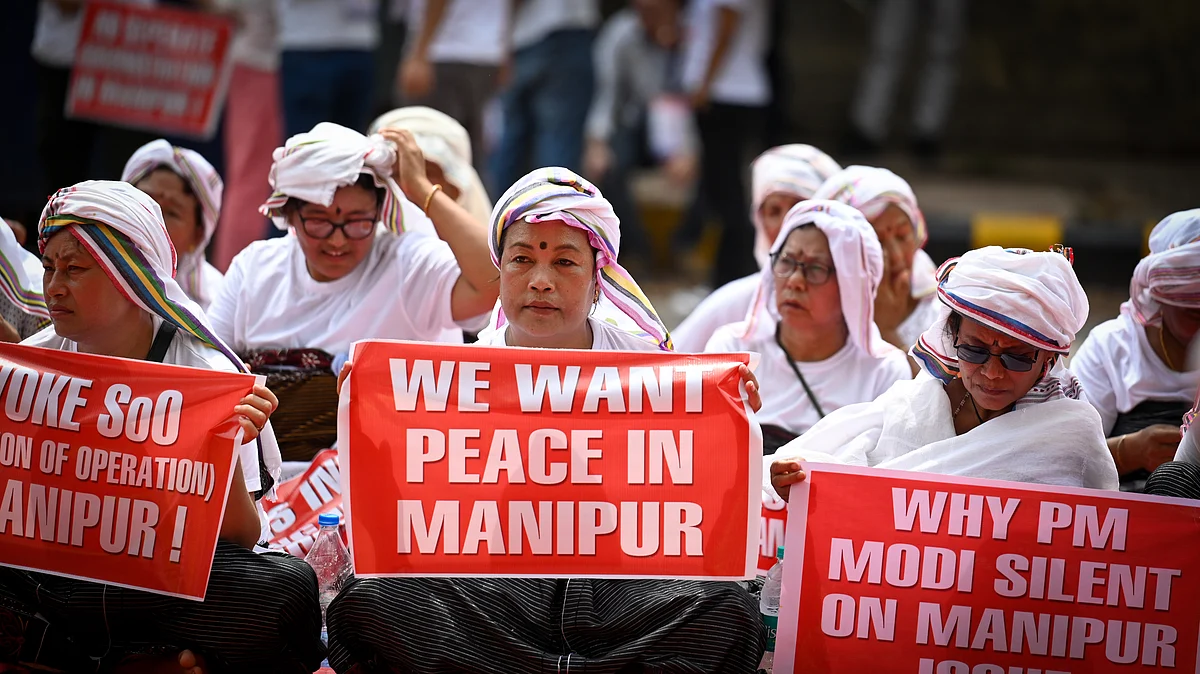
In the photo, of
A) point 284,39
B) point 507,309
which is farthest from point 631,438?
point 284,39

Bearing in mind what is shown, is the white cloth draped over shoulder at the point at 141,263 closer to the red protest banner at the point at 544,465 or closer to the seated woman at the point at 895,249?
the red protest banner at the point at 544,465

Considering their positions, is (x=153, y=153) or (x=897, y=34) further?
(x=897, y=34)

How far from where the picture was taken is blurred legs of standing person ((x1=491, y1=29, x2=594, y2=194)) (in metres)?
8.66

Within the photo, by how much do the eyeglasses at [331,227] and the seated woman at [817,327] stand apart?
4.08ft

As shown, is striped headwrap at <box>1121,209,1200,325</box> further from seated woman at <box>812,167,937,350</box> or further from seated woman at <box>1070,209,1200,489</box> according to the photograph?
seated woman at <box>812,167,937,350</box>

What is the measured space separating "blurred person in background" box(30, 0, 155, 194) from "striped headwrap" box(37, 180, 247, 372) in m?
3.81

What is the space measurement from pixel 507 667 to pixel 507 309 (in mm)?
980

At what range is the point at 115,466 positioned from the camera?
3686 millimetres

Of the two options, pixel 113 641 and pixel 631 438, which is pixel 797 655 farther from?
pixel 113 641

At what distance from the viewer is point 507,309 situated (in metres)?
3.98

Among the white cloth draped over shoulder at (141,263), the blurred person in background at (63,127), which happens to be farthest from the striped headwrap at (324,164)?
the blurred person in background at (63,127)

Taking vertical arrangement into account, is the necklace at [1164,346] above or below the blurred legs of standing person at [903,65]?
below

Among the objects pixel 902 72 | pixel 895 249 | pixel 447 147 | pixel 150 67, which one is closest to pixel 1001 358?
pixel 895 249

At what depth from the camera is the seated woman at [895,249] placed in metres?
5.40
